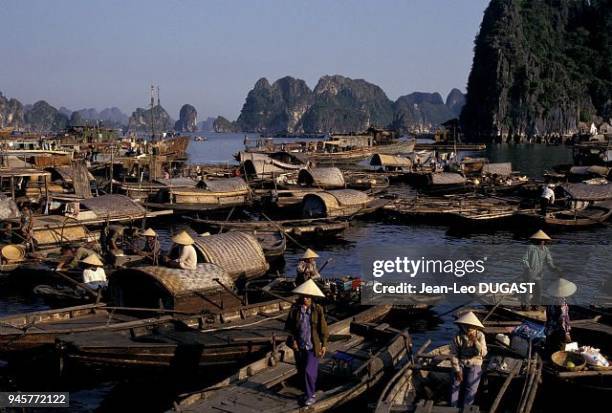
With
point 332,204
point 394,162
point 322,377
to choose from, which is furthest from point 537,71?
point 322,377

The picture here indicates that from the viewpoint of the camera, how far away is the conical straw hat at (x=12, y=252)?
71.7 feet

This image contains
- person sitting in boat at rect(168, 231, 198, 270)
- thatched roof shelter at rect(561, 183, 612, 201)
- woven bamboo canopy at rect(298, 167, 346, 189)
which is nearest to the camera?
person sitting in boat at rect(168, 231, 198, 270)

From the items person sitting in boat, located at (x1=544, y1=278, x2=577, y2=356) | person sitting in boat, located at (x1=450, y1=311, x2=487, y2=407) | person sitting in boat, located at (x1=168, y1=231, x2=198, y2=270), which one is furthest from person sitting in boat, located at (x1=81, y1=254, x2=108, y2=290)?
person sitting in boat, located at (x1=544, y1=278, x2=577, y2=356)

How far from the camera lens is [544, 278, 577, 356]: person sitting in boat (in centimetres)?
1238

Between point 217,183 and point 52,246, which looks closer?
point 52,246

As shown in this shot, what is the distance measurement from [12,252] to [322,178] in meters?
22.1

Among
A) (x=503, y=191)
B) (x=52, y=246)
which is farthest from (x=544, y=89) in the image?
(x=52, y=246)

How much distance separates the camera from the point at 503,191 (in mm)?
42625

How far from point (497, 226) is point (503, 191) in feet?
33.4

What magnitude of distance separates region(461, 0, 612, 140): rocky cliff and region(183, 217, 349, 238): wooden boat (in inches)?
4294

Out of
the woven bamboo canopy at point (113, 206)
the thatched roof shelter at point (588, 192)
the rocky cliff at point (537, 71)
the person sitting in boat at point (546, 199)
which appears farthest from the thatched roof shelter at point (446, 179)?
the rocky cliff at point (537, 71)

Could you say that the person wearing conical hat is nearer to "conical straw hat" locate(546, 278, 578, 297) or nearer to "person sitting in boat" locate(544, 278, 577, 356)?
"conical straw hat" locate(546, 278, 578, 297)

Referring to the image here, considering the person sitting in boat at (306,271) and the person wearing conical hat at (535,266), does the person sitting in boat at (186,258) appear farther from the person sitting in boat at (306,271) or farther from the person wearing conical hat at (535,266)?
the person wearing conical hat at (535,266)

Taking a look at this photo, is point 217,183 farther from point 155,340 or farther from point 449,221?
point 155,340
